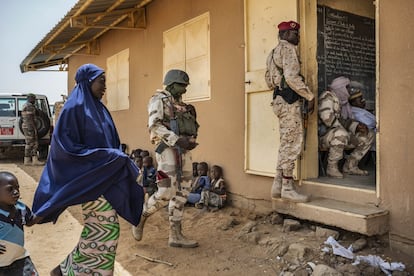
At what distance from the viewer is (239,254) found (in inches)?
147

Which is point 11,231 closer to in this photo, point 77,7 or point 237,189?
point 237,189

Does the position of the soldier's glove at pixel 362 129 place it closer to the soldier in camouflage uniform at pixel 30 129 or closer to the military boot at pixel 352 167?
the military boot at pixel 352 167

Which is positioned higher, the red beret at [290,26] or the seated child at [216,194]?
A: the red beret at [290,26]

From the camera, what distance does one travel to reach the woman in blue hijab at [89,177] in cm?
254

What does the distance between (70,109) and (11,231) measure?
0.80 m

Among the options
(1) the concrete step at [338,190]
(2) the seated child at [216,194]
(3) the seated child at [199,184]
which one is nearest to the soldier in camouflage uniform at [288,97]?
(1) the concrete step at [338,190]

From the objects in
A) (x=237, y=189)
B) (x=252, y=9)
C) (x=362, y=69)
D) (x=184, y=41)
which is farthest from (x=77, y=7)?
(x=362, y=69)

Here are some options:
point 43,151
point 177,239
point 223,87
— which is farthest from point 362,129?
point 43,151

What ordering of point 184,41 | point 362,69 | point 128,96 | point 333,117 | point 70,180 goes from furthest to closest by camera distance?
point 128,96 < point 184,41 < point 362,69 < point 333,117 < point 70,180

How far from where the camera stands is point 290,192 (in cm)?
401

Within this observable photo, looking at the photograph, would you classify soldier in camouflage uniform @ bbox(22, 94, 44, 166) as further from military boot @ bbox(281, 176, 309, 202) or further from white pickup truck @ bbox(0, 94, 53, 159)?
military boot @ bbox(281, 176, 309, 202)

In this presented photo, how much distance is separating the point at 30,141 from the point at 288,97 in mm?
9219

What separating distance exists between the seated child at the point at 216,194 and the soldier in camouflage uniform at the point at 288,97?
133cm

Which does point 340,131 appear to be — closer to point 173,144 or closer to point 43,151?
point 173,144
